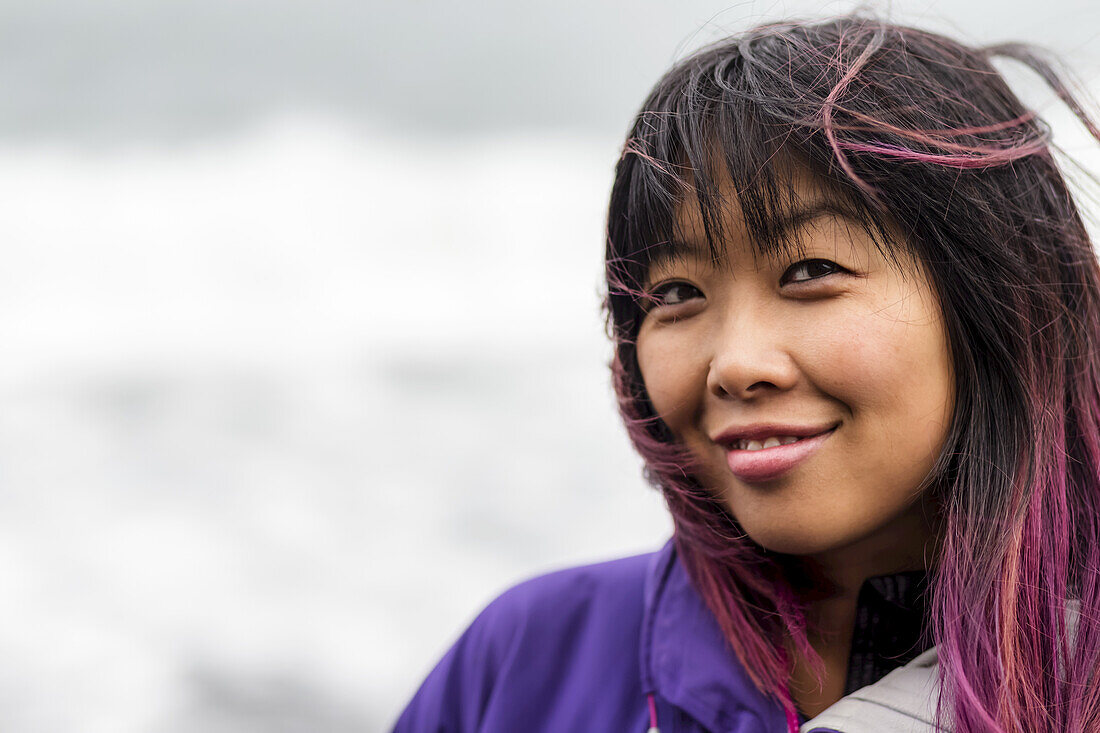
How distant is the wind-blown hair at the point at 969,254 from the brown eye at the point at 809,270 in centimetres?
2

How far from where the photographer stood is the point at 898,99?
1.00 metres

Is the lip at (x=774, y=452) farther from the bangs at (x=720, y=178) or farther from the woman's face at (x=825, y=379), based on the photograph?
the bangs at (x=720, y=178)

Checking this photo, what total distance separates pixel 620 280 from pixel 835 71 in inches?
12.4

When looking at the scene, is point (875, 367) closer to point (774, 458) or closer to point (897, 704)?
point (774, 458)

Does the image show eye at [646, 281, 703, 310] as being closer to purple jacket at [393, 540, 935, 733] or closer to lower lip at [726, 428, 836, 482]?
lower lip at [726, 428, 836, 482]

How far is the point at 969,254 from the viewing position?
3.19 feet

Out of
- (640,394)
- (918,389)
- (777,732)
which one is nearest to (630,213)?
(640,394)

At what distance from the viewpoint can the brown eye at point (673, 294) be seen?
1044 millimetres

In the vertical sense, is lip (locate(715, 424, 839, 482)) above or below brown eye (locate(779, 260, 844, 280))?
below

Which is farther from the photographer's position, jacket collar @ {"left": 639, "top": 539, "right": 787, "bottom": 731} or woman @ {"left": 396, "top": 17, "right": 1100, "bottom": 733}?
jacket collar @ {"left": 639, "top": 539, "right": 787, "bottom": 731}

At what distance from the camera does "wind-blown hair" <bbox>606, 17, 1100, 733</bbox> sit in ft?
3.12

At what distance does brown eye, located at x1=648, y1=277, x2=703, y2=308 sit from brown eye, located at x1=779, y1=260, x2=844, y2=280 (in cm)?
10

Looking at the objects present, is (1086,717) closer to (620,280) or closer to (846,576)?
(846,576)

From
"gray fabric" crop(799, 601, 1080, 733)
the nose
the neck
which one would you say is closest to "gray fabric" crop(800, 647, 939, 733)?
"gray fabric" crop(799, 601, 1080, 733)
